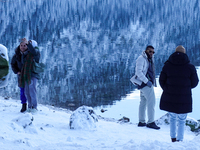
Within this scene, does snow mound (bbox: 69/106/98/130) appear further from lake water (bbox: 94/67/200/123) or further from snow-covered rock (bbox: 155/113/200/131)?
lake water (bbox: 94/67/200/123)

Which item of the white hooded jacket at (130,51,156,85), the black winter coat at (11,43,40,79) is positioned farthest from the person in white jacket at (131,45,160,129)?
the black winter coat at (11,43,40,79)

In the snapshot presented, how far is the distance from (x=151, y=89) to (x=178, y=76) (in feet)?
5.89

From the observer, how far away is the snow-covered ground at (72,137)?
156 inches

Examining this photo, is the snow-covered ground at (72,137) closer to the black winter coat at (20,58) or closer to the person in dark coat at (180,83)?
the person in dark coat at (180,83)

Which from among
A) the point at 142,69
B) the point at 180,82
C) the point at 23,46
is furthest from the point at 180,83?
the point at 23,46

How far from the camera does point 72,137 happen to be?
5.07 meters

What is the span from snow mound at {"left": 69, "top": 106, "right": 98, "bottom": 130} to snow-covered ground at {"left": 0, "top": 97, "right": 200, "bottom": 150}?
0.12m

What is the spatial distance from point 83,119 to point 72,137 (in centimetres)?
105

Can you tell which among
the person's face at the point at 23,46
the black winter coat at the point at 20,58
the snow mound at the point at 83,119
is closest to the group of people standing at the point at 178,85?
the snow mound at the point at 83,119

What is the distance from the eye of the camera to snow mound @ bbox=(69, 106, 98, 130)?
590 cm

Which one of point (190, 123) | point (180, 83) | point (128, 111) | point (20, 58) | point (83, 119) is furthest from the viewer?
point (128, 111)

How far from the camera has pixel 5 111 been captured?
7164mm

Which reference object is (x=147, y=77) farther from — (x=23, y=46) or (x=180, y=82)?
(x=23, y=46)

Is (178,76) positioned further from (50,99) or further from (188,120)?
(50,99)
